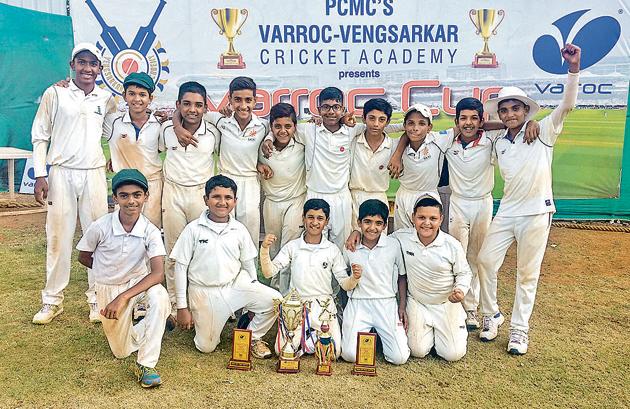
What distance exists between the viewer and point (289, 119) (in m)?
3.87

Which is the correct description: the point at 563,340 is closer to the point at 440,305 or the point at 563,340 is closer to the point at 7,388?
the point at 440,305

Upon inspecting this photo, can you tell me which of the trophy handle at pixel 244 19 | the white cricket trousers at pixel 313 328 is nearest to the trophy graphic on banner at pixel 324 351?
the white cricket trousers at pixel 313 328

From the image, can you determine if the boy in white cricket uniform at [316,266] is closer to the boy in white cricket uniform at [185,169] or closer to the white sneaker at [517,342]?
the boy in white cricket uniform at [185,169]

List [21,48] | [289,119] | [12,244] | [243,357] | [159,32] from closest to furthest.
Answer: [243,357]
[289,119]
[12,244]
[159,32]
[21,48]

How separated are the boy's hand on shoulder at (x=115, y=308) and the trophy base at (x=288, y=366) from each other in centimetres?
95

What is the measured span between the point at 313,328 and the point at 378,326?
410 millimetres

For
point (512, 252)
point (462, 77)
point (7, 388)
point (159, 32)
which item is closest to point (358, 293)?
point (7, 388)

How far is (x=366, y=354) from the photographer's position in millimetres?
3250

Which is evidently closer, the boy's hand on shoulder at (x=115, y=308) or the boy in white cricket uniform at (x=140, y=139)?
the boy's hand on shoulder at (x=115, y=308)

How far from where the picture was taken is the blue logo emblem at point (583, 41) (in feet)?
21.7

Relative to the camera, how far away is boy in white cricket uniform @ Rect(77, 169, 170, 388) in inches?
124

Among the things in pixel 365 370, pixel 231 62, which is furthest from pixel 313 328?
pixel 231 62

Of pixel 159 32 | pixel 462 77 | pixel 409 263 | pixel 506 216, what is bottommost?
pixel 409 263

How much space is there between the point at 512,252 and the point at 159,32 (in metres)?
4.78
